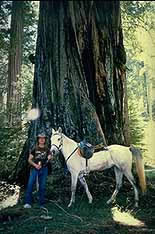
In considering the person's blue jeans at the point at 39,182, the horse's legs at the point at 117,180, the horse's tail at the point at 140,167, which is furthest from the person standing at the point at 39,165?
the horse's tail at the point at 140,167

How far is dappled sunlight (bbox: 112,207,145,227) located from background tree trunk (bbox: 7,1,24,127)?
15.9ft

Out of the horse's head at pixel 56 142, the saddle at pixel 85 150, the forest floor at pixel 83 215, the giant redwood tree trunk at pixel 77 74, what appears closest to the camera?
the forest floor at pixel 83 215

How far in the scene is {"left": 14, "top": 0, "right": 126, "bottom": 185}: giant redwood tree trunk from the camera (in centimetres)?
774

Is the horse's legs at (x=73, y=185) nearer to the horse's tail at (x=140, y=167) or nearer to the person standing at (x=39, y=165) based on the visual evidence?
the person standing at (x=39, y=165)

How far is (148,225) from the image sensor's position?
18.8 ft

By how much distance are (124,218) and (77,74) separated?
3110 mm

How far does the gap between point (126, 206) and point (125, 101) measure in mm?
2855

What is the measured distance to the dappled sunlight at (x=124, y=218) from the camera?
584 centimetres

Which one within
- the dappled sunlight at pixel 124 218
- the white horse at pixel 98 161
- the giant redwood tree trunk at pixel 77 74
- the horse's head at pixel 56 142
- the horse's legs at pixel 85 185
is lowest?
the dappled sunlight at pixel 124 218

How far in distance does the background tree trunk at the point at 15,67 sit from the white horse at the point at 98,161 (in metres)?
3.54

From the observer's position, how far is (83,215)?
242 inches

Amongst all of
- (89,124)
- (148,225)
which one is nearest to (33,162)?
(89,124)

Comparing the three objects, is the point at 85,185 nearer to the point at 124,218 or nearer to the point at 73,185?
the point at 73,185

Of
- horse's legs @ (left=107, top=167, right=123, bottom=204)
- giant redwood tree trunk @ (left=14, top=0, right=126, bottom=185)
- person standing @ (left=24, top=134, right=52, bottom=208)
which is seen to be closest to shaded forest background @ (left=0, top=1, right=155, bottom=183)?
giant redwood tree trunk @ (left=14, top=0, right=126, bottom=185)
